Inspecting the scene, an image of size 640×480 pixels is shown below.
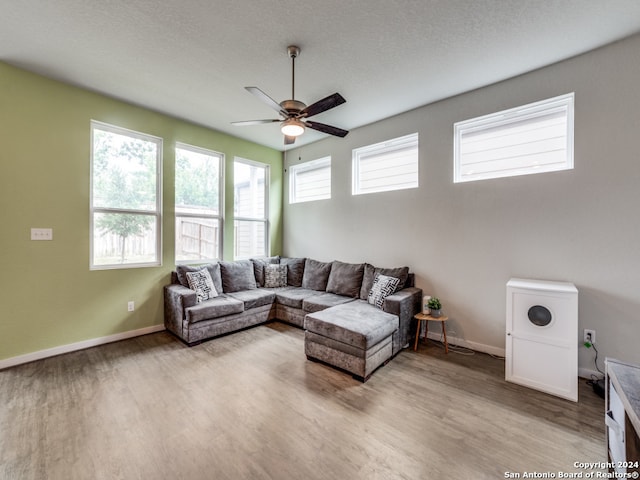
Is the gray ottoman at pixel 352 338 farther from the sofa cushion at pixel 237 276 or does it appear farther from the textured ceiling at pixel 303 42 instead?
the textured ceiling at pixel 303 42

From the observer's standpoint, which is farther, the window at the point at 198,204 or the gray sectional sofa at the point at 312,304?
the window at the point at 198,204

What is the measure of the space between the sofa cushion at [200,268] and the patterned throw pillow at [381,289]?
227cm

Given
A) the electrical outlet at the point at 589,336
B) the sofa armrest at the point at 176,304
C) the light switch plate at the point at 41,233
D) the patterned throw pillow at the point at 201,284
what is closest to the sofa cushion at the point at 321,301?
the patterned throw pillow at the point at 201,284

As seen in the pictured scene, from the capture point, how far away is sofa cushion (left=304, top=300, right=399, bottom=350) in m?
2.53

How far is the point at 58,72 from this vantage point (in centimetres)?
285

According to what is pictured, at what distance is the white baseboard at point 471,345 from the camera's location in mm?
2986

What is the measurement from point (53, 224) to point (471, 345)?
16.5 feet

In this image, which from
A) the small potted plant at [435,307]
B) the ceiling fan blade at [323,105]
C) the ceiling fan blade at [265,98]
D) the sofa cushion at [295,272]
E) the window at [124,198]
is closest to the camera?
the ceiling fan blade at [265,98]

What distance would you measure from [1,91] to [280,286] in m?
3.96

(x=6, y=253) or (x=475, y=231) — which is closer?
(x=6, y=253)

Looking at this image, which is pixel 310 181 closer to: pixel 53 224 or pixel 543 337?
pixel 53 224

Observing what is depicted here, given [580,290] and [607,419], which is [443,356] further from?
[607,419]

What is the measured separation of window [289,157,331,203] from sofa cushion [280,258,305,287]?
48.7 inches

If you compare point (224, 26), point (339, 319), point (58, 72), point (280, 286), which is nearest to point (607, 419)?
point (339, 319)
